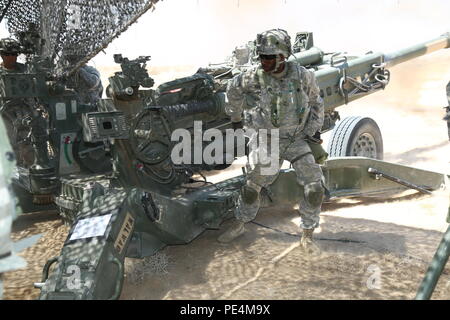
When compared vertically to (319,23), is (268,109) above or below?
below

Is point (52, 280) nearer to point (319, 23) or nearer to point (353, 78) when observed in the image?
point (353, 78)

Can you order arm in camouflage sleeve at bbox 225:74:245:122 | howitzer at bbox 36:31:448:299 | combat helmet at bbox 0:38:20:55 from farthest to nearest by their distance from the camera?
combat helmet at bbox 0:38:20:55 → arm in camouflage sleeve at bbox 225:74:245:122 → howitzer at bbox 36:31:448:299

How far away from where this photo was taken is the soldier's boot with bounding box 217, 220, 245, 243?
4391 mm

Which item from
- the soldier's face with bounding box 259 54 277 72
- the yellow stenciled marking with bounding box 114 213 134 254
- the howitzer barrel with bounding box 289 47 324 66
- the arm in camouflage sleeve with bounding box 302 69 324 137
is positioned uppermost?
the howitzer barrel with bounding box 289 47 324 66

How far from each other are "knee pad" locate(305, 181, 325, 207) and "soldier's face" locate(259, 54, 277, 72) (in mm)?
996

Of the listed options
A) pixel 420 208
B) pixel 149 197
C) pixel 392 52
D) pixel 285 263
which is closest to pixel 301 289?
pixel 285 263

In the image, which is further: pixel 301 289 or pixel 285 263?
pixel 285 263

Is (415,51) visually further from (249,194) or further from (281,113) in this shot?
(249,194)

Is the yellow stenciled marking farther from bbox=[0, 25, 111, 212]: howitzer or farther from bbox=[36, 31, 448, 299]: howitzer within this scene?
bbox=[0, 25, 111, 212]: howitzer

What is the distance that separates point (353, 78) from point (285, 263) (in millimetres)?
3252

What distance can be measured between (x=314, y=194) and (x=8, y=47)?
3.36 m

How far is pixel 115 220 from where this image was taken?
10.9 feet

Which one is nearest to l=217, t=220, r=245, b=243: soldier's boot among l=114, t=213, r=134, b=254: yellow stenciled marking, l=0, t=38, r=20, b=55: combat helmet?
l=114, t=213, r=134, b=254: yellow stenciled marking

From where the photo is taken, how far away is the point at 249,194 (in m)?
4.29
